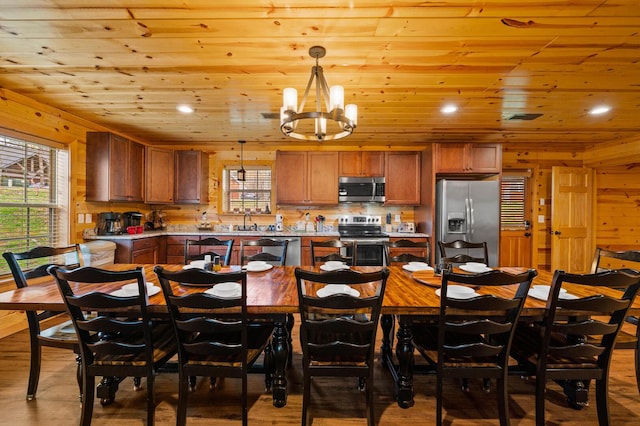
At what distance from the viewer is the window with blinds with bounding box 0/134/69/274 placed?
9.87 ft

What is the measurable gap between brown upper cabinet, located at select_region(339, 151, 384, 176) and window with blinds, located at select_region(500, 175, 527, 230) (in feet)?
7.68

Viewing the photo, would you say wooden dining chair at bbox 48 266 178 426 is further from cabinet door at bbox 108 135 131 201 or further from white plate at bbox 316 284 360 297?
cabinet door at bbox 108 135 131 201

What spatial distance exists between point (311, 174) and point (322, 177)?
0.19m

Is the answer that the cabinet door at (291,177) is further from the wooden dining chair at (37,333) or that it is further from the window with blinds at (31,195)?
the wooden dining chair at (37,333)

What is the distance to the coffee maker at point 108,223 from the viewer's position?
4.07 metres

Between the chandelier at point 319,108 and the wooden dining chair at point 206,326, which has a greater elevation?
the chandelier at point 319,108

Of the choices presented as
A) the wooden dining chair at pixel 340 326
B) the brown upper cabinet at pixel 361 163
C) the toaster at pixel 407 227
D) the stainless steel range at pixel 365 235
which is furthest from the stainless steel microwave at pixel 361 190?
the wooden dining chair at pixel 340 326

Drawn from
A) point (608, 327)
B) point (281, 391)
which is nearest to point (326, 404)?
point (281, 391)

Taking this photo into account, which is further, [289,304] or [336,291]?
[336,291]

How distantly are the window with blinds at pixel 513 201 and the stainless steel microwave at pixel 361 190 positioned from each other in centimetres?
232

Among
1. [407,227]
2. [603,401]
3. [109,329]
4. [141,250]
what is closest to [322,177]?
[407,227]

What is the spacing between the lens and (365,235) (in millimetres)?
4684

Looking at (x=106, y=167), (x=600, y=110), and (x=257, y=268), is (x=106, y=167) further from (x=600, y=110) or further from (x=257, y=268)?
(x=600, y=110)

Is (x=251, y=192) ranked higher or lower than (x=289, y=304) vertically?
higher
